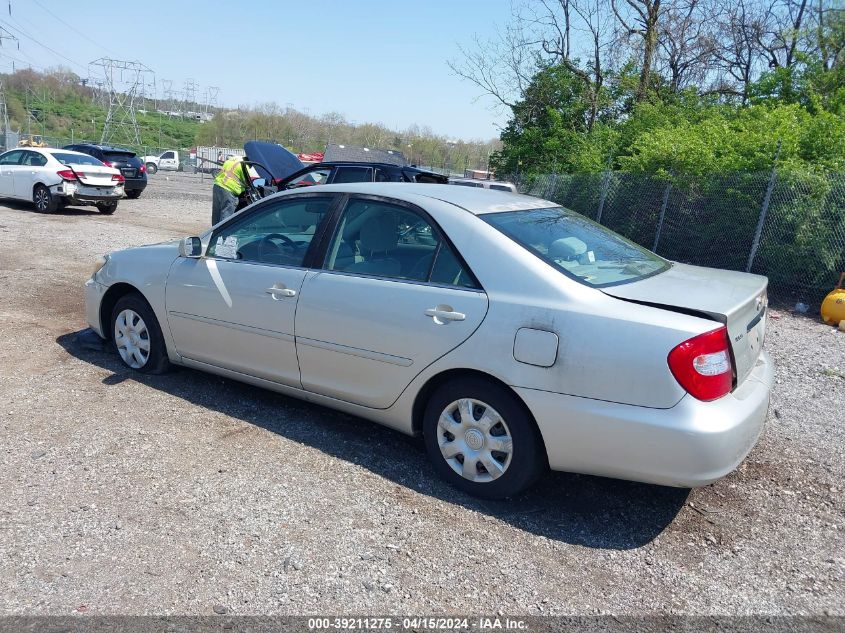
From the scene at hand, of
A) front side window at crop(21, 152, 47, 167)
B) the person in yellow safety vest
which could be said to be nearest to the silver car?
the person in yellow safety vest

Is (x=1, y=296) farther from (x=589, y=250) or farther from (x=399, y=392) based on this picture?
(x=589, y=250)

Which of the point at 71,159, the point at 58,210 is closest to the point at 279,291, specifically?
the point at 71,159

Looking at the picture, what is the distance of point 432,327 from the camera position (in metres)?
3.70

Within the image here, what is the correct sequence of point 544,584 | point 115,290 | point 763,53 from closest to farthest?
point 544,584, point 115,290, point 763,53

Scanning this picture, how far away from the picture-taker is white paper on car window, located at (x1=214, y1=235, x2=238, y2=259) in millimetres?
4773

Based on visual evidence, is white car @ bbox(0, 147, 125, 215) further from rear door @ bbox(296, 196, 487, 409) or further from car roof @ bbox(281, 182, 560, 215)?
rear door @ bbox(296, 196, 487, 409)

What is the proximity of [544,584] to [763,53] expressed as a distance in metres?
24.2

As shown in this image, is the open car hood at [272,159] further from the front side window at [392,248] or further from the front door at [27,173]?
the front side window at [392,248]

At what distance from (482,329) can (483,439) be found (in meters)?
0.58

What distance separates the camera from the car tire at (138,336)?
17.0 ft

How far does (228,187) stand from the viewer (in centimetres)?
1042

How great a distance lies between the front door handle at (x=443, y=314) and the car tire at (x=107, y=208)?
14991 millimetres

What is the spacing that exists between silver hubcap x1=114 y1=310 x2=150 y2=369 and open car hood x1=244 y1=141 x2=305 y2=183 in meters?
6.48

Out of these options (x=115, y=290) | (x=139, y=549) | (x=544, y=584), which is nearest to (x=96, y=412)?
(x=115, y=290)
